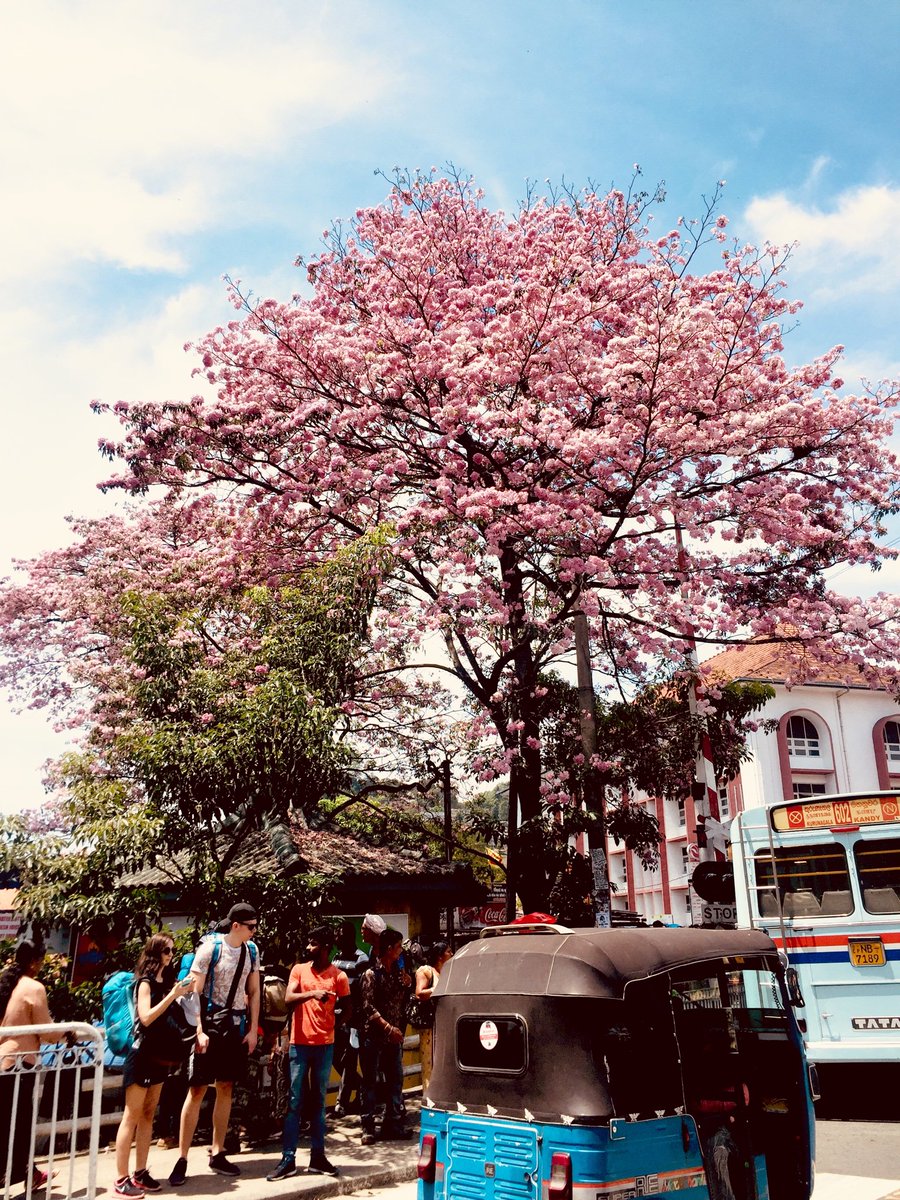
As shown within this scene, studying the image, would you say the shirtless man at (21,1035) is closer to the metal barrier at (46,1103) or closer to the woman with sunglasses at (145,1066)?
the metal barrier at (46,1103)

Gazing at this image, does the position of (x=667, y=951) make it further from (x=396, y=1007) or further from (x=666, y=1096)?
(x=396, y=1007)

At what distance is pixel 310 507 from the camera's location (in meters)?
16.9

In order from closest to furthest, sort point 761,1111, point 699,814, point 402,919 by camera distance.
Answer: point 761,1111
point 699,814
point 402,919

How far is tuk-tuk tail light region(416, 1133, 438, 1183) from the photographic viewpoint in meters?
5.23

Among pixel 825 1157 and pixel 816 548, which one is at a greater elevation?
pixel 816 548

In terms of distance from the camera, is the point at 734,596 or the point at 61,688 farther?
the point at 61,688

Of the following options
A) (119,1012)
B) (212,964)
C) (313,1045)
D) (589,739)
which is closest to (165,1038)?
(119,1012)

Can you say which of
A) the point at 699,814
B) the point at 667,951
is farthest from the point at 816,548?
the point at 667,951

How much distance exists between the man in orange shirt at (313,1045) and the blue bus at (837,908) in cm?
449

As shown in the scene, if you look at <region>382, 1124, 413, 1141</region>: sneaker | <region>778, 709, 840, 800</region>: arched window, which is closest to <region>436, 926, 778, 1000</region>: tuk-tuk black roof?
<region>382, 1124, 413, 1141</region>: sneaker

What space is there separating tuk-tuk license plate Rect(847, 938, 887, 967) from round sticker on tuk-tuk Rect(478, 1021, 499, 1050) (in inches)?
247

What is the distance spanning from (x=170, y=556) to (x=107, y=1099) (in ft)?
42.4

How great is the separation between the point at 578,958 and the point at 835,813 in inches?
248

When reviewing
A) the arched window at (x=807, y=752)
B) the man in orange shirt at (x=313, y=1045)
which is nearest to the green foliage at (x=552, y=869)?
the man in orange shirt at (x=313, y=1045)
